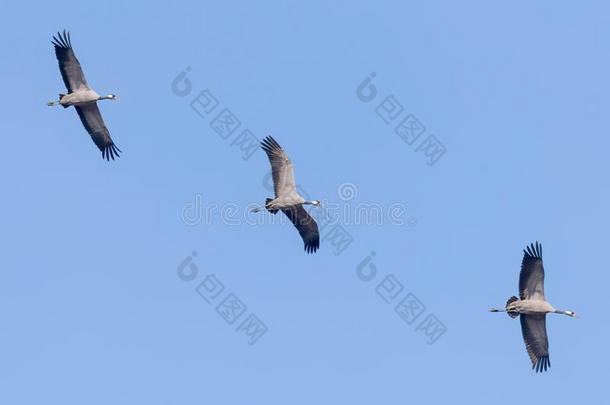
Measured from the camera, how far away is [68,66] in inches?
1991

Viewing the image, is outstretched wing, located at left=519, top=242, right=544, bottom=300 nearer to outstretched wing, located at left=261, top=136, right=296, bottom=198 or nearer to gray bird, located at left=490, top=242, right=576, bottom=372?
gray bird, located at left=490, top=242, right=576, bottom=372

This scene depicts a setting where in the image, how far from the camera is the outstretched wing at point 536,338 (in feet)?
152

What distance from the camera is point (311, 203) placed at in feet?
161

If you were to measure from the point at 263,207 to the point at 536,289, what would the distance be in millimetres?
10302

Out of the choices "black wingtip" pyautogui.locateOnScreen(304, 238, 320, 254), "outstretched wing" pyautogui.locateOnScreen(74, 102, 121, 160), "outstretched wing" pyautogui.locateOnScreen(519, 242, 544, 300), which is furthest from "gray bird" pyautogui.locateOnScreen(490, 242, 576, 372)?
"outstretched wing" pyautogui.locateOnScreen(74, 102, 121, 160)

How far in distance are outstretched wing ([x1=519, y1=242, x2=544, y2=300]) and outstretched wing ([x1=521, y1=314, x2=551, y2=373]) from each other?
2.83 ft

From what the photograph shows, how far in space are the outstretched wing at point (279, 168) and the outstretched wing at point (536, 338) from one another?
31.5ft

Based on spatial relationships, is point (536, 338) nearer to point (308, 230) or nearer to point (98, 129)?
point (308, 230)

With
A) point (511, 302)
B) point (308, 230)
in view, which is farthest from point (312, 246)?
point (511, 302)

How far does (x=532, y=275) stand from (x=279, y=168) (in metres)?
9.76

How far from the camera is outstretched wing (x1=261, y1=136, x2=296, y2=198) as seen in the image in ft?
155

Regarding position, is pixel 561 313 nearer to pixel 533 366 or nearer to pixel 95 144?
pixel 533 366

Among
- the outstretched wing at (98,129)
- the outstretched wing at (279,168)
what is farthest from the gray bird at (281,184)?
the outstretched wing at (98,129)

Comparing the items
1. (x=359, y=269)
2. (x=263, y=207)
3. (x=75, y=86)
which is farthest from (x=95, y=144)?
(x=359, y=269)
